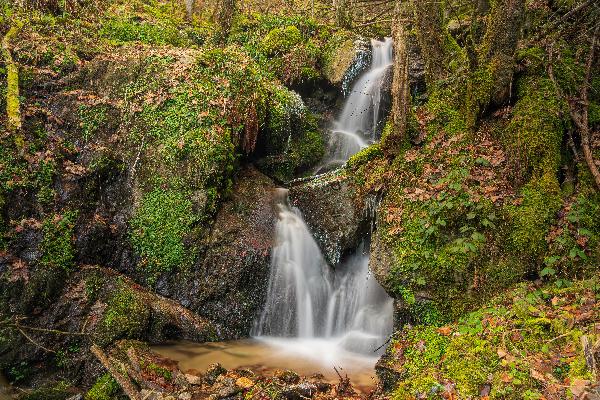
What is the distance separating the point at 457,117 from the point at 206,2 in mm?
12603

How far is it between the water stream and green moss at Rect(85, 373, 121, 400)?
974 mm

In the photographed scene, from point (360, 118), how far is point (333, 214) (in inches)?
182

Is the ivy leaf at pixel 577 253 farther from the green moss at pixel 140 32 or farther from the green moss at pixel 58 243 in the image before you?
the green moss at pixel 140 32

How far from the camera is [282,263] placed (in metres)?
8.20

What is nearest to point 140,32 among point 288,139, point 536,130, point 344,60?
point 288,139

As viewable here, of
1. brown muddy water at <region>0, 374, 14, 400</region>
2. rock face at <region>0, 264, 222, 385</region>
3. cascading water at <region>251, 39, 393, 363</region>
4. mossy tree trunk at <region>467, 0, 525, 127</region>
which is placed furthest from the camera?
cascading water at <region>251, 39, 393, 363</region>

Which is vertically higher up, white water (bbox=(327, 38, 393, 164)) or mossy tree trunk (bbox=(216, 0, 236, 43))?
mossy tree trunk (bbox=(216, 0, 236, 43))

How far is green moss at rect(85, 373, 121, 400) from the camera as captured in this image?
A: 17.9 feet

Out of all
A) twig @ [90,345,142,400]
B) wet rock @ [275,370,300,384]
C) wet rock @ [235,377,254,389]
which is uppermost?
wet rock @ [275,370,300,384]

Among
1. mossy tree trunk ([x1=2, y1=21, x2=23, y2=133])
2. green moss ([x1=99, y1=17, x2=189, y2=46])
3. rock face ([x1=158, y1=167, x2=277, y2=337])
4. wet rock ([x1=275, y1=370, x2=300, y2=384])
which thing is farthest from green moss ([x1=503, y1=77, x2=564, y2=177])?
green moss ([x1=99, y1=17, x2=189, y2=46])

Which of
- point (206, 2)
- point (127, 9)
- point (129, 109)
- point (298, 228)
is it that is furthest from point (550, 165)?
point (206, 2)

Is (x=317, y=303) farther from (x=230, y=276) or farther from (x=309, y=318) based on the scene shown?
(x=230, y=276)

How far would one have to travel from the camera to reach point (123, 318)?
21.6 ft

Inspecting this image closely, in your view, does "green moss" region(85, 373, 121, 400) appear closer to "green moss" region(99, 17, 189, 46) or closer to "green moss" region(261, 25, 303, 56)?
"green moss" region(99, 17, 189, 46)
